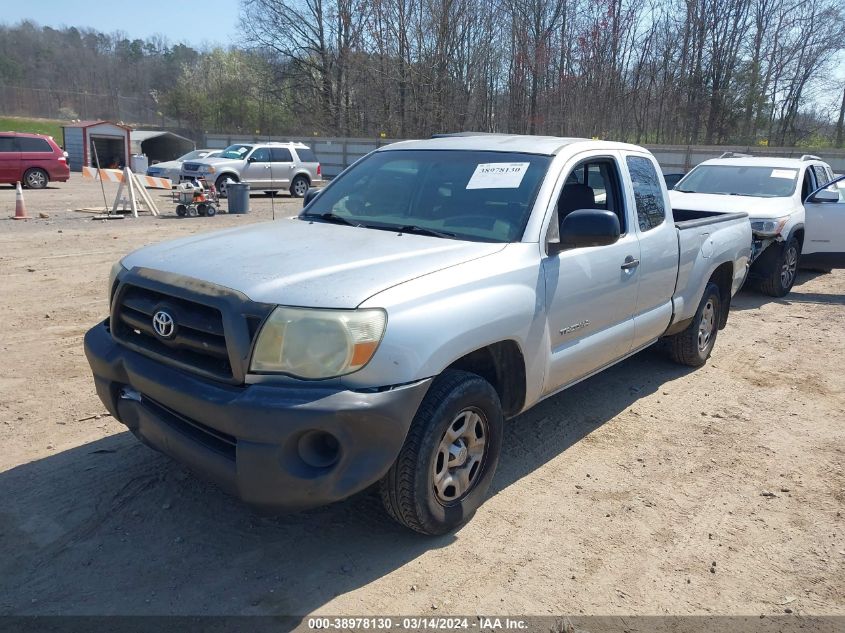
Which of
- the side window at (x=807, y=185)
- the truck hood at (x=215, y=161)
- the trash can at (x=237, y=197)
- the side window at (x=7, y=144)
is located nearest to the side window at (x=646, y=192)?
the side window at (x=807, y=185)

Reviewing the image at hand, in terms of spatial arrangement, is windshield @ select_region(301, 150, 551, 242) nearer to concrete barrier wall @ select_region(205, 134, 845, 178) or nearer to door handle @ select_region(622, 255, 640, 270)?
door handle @ select_region(622, 255, 640, 270)

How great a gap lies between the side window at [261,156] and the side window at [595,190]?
1990cm

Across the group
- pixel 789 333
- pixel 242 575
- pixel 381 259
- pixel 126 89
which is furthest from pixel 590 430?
pixel 126 89

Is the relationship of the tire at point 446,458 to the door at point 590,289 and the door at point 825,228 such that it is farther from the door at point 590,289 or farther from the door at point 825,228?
the door at point 825,228

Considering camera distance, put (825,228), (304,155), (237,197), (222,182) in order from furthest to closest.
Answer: (304,155) → (222,182) → (237,197) → (825,228)

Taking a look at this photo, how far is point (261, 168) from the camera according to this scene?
22906 mm

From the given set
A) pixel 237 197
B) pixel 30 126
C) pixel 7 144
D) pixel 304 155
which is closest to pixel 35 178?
pixel 7 144

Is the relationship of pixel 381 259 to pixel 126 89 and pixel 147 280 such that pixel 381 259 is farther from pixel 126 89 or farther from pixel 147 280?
pixel 126 89

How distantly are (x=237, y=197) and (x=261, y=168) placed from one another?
5.58 meters

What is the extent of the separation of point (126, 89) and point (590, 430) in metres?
86.9

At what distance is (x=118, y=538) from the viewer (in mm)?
3193

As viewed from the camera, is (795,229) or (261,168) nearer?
(795,229)

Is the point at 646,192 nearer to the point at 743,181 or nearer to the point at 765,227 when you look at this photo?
the point at 765,227

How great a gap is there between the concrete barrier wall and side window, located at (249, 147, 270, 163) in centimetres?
359
